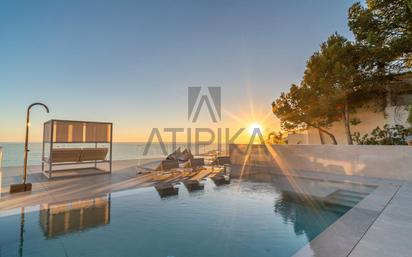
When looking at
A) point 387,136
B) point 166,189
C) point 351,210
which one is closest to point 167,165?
point 166,189

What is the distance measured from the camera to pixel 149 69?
40.5 ft

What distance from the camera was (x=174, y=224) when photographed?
3771 mm

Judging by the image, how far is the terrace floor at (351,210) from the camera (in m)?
2.63

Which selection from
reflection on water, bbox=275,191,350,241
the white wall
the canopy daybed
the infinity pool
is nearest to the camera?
the infinity pool

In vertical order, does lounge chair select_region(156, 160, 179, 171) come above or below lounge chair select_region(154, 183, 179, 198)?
above

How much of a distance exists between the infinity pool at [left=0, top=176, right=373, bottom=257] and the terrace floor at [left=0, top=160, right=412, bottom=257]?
0.35m

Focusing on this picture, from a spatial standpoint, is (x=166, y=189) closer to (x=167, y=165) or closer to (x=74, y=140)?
(x=167, y=165)

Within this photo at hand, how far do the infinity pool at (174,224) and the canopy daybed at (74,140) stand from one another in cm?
319

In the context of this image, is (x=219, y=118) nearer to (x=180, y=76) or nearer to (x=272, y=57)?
(x=180, y=76)

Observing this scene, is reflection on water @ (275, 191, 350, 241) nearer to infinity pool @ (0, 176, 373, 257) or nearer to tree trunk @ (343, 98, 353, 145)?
infinity pool @ (0, 176, 373, 257)

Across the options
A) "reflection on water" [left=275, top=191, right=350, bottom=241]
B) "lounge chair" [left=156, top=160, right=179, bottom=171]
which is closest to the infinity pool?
"reflection on water" [left=275, top=191, right=350, bottom=241]

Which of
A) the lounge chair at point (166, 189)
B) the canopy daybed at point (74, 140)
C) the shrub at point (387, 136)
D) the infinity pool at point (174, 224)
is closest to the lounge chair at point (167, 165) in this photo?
the lounge chair at point (166, 189)

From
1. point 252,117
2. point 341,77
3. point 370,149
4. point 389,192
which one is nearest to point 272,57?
point 341,77

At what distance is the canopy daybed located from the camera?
707 centimetres
